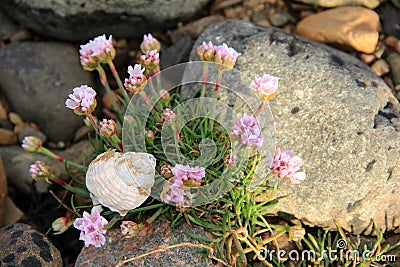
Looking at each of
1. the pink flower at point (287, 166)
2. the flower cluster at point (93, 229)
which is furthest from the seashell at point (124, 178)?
the pink flower at point (287, 166)

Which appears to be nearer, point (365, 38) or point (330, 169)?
point (330, 169)

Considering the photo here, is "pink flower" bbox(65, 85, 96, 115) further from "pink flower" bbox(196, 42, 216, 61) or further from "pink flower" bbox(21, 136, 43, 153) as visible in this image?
"pink flower" bbox(196, 42, 216, 61)

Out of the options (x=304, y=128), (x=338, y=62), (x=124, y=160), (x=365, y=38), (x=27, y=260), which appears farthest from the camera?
(x=365, y=38)

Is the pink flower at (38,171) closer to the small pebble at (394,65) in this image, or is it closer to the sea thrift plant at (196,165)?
the sea thrift plant at (196,165)

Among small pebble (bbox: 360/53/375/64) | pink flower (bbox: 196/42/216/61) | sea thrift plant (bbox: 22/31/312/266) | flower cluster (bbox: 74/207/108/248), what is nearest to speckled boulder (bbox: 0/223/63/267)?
sea thrift plant (bbox: 22/31/312/266)

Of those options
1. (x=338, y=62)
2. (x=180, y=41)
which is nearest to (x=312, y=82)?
(x=338, y=62)

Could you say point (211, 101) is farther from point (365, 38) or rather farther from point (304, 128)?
point (365, 38)

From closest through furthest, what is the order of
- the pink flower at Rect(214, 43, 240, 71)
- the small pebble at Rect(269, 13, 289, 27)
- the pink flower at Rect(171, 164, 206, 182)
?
the pink flower at Rect(171, 164, 206, 182), the pink flower at Rect(214, 43, 240, 71), the small pebble at Rect(269, 13, 289, 27)

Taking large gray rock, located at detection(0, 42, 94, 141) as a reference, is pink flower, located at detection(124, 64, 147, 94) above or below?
above
